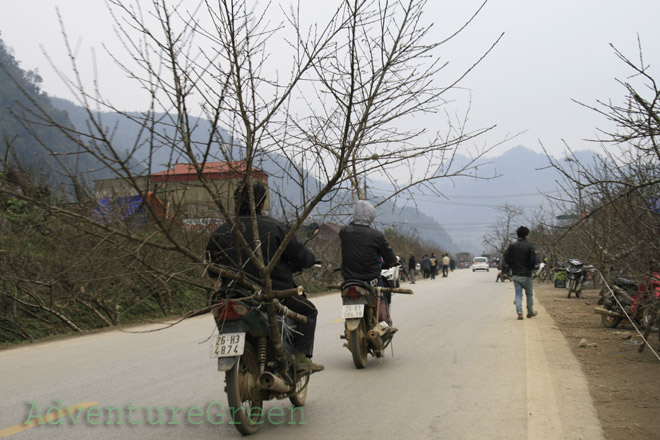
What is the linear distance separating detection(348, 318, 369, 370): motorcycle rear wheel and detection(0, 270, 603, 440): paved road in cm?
14

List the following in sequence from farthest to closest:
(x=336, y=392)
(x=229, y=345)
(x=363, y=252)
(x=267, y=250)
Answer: (x=363, y=252), (x=336, y=392), (x=267, y=250), (x=229, y=345)

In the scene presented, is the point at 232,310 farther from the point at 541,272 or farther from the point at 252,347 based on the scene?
the point at 541,272

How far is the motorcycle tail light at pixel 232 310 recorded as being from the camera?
497 centimetres

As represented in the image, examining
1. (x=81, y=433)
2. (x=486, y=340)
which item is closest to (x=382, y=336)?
(x=486, y=340)

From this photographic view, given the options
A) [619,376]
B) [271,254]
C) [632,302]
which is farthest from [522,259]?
[271,254]

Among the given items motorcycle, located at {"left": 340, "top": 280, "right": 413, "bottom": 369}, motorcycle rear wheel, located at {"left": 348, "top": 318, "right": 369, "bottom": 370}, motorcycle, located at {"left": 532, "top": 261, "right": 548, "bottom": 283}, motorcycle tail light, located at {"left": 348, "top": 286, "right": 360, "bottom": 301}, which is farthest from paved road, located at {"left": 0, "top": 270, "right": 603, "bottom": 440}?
motorcycle, located at {"left": 532, "top": 261, "right": 548, "bottom": 283}

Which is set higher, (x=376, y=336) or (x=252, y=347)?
(x=252, y=347)

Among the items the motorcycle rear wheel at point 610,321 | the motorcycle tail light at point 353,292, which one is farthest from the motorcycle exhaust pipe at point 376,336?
the motorcycle rear wheel at point 610,321

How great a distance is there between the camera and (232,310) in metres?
4.98

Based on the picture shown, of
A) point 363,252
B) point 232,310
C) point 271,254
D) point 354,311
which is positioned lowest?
point 354,311

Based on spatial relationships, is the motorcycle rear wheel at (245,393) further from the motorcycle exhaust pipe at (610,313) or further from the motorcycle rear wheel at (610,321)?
the motorcycle rear wheel at (610,321)

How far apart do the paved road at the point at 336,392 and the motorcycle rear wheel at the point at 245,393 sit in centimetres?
17

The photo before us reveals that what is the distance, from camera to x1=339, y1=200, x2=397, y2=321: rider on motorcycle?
326 inches

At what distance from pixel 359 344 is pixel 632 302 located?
4.99 metres
